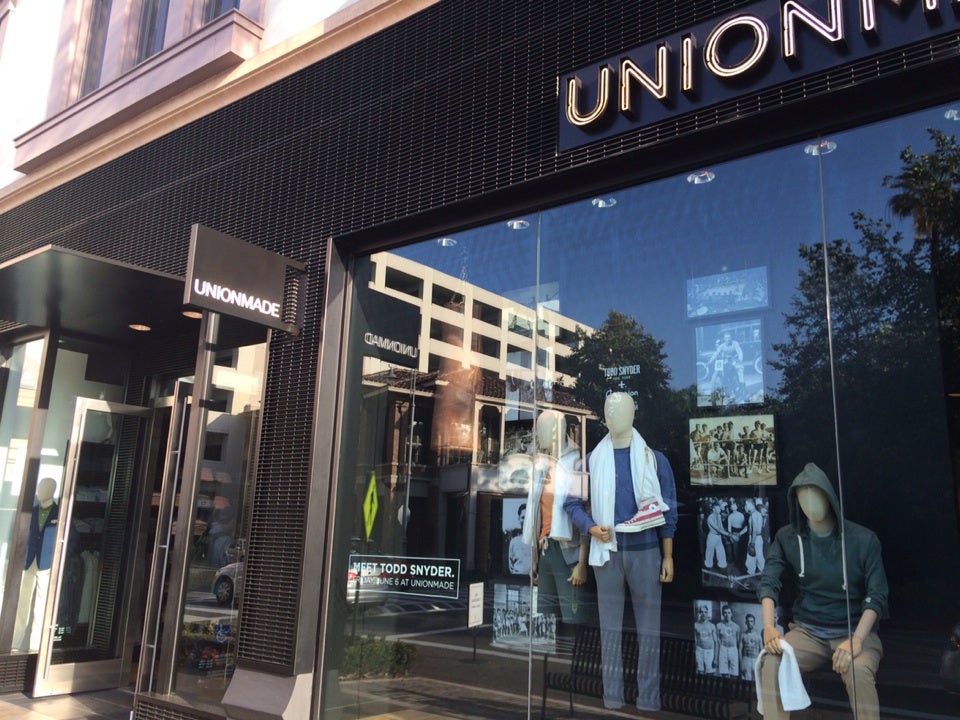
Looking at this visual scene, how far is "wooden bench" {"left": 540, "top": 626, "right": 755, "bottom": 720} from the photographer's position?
13.7 feet

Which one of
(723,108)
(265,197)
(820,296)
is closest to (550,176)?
(723,108)

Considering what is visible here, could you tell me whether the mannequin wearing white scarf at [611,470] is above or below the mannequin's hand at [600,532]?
above

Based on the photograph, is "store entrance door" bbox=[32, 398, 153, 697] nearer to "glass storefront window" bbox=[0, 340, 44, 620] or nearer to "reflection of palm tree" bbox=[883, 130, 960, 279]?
"glass storefront window" bbox=[0, 340, 44, 620]

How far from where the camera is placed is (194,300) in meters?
5.30

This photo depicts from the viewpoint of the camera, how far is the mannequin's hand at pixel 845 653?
390 cm

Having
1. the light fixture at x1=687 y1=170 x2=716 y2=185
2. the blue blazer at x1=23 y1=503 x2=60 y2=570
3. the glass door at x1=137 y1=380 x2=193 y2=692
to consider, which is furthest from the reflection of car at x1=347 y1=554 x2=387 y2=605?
the blue blazer at x1=23 y1=503 x2=60 y2=570

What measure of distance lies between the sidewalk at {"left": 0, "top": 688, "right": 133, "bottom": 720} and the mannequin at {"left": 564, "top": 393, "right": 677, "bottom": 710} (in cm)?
477

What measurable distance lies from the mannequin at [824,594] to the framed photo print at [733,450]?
0.21m

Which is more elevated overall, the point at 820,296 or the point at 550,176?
the point at 550,176

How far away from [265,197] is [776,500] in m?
4.95

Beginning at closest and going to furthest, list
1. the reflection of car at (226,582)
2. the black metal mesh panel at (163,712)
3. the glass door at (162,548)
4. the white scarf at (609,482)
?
the white scarf at (609,482), the black metal mesh panel at (163,712), the reflection of car at (226,582), the glass door at (162,548)

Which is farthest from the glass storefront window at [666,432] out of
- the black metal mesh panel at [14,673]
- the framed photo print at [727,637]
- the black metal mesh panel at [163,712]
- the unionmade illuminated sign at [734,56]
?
the black metal mesh panel at [14,673]

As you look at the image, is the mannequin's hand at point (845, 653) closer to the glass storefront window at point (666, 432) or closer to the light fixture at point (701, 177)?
the glass storefront window at point (666, 432)

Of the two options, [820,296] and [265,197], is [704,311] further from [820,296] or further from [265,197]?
[265,197]
